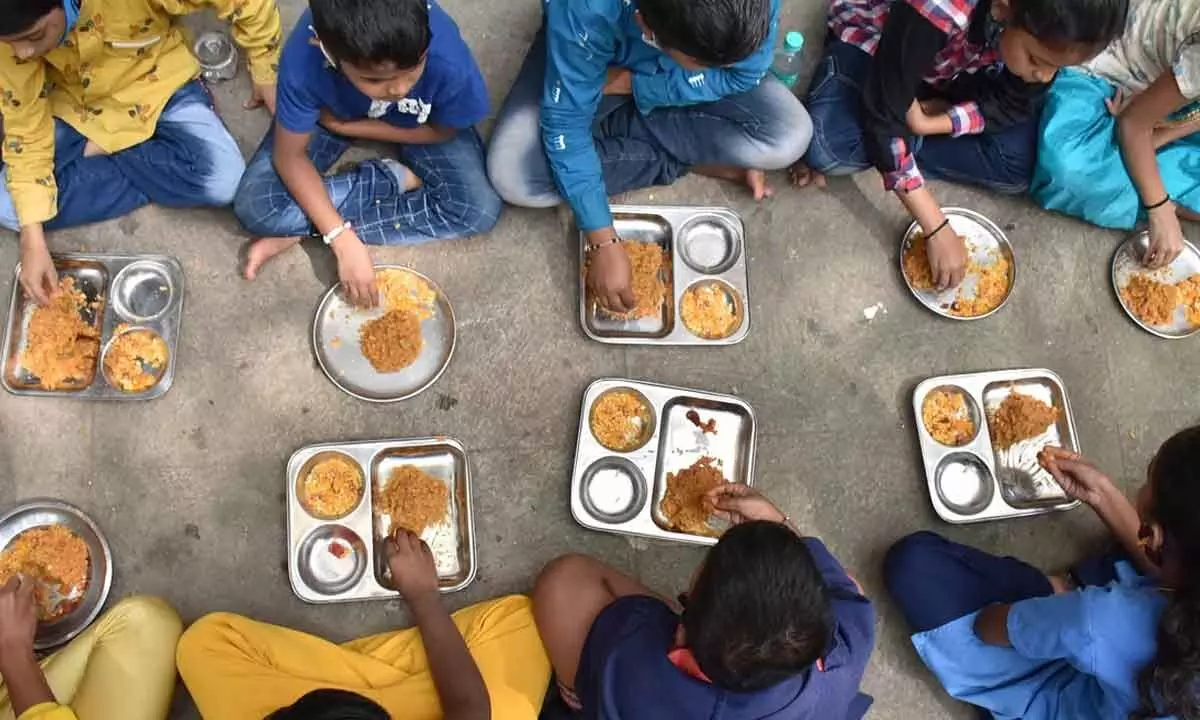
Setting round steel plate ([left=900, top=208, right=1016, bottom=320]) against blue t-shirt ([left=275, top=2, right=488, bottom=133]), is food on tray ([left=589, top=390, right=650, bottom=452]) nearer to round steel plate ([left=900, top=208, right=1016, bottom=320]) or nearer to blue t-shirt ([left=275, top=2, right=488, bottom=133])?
blue t-shirt ([left=275, top=2, right=488, bottom=133])

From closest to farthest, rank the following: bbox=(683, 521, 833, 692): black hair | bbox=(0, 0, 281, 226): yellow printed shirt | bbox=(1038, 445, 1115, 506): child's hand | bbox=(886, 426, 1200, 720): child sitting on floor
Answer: bbox=(683, 521, 833, 692): black hair
bbox=(886, 426, 1200, 720): child sitting on floor
bbox=(0, 0, 281, 226): yellow printed shirt
bbox=(1038, 445, 1115, 506): child's hand

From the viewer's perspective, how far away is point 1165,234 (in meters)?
2.81

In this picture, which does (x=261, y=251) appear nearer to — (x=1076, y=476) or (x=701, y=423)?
(x=701, y=423)

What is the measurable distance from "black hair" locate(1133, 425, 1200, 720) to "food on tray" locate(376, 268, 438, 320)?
1.97 meters

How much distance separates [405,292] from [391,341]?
179mm

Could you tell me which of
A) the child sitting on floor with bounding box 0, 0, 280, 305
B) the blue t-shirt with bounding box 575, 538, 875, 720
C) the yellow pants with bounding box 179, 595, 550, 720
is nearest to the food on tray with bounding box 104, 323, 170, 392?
the child sitting on floor with bounding box 0, 0, 280, 305

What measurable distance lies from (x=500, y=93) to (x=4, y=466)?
6.18ft

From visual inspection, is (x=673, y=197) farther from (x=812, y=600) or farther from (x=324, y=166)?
(x=812, y=600)

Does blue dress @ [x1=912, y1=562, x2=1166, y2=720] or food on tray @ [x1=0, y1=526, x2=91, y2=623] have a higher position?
blue dress @ [x1=912, y1=562, x2=1166, y2=720]

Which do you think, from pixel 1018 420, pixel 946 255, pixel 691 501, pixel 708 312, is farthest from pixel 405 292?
pixel 1018 420

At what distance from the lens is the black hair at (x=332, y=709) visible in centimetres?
153

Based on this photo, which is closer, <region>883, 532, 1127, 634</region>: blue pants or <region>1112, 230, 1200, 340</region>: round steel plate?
<region>883, 532, 1127, 634</region>: blue pants

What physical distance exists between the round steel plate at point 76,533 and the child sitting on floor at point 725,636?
1.21 m

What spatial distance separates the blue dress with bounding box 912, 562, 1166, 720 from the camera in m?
1.92
